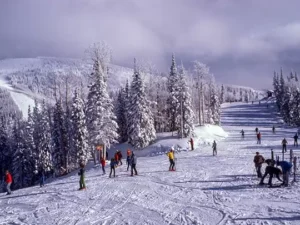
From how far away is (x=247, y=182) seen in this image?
1936 cm

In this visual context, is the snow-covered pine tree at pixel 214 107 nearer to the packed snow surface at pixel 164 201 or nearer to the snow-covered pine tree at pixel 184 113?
the snow-covered pine tree at pixel 184 113

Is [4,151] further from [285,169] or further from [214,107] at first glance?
[285,169]

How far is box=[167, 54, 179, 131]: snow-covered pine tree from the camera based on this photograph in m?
55.7

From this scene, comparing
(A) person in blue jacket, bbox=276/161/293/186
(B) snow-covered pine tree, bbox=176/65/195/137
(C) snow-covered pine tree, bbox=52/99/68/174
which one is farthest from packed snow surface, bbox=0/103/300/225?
(C) snow-covered pine tree, bbox=52/99/68/174

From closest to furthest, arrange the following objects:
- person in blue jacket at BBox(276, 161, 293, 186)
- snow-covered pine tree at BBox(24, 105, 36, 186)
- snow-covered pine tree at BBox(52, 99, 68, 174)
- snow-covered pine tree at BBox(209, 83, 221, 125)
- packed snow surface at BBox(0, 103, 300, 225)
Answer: packed snow surface at BBox(0, 103, 300, 225) → person in blue jacket at BBox(276, 161, 293, 186) → snow-covered pine tree at BBox(52, 99, 68, 174) → snow-covered pine tree at BBox(24, 105, 36, 186) → snow-covered pine tree at BBox(209, 83, 221, 125)

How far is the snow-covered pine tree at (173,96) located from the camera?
55656mm

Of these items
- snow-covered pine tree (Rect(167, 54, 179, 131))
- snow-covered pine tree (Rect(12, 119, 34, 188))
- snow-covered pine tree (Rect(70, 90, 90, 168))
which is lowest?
snow-covered pine tree (Rect(12, 119, 34, 188))

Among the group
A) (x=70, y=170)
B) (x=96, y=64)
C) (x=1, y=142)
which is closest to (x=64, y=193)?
(x=96, y=64)

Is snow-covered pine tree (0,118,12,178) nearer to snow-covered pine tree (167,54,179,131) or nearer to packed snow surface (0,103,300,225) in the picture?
snow-covered pine tree (167,54,179,131)

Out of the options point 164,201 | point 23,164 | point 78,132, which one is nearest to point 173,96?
point 78,132

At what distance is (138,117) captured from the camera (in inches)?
1914

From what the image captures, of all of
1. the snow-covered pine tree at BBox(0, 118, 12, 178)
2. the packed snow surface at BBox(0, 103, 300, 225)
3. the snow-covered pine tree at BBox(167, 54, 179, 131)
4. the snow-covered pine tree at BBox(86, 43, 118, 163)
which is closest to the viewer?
the packed snow surface at BBox(0, 103, 300, 225)

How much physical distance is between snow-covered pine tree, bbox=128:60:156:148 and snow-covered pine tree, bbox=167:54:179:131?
25.0 feet

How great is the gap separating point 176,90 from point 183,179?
3567 cm
